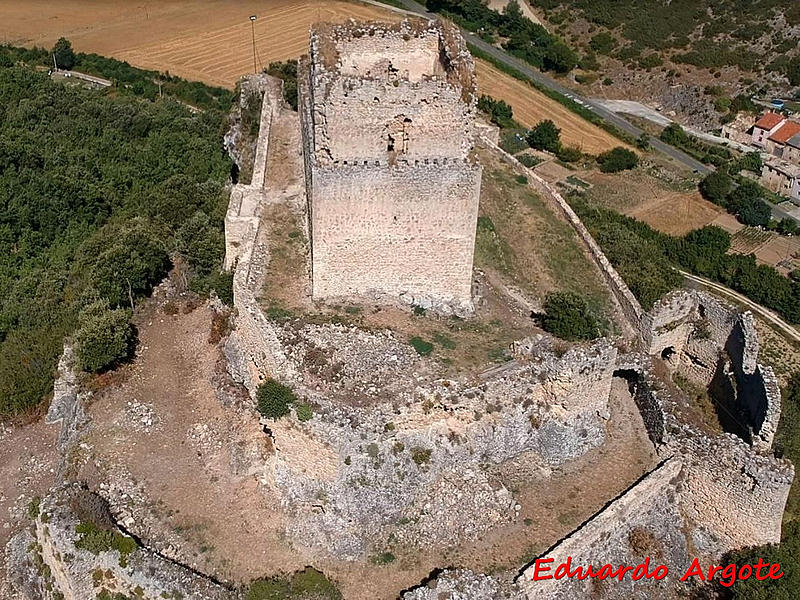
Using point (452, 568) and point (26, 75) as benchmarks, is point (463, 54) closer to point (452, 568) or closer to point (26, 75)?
point (452, 568)

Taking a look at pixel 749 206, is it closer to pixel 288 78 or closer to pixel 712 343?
pixel 712 343

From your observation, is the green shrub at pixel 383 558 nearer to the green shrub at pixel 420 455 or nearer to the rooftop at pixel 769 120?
the green shrub at pixel 420 455

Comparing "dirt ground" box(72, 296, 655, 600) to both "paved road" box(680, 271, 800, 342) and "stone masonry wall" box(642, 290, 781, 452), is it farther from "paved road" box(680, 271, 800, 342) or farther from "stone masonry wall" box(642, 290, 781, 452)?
"paved road" box(680, 271, 800, 342)

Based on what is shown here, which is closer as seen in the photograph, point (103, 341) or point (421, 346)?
point (421, 346)

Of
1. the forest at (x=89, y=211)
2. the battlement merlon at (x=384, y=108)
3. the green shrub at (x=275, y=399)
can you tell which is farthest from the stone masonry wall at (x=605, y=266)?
the forest at (x=89, y=211)

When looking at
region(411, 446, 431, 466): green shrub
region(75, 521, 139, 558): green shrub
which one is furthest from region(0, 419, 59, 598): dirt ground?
region(411, 446, 431, 466): green shrub

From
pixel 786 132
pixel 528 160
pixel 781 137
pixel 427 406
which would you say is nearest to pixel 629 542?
pixel 427 406

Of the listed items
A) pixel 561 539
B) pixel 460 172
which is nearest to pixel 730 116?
pixel 460 172
